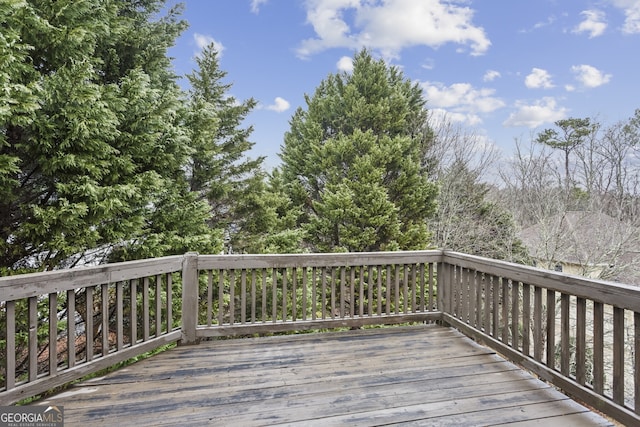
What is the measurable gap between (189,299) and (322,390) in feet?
5.02

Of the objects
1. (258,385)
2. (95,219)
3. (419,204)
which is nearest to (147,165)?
(95,219)

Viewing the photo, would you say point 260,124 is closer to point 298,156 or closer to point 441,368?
point 298,156

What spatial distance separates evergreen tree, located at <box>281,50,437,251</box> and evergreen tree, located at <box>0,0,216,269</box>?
547 centimetres

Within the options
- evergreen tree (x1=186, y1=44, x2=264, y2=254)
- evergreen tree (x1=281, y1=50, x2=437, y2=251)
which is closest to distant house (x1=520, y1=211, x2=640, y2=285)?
evergreen tree (x1=281, y1=50, x2=437, y2=251)

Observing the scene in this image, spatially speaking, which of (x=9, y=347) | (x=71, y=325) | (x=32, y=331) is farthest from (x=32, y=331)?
(x=71, y=325)

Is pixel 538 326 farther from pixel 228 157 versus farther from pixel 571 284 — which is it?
pixel 228 157

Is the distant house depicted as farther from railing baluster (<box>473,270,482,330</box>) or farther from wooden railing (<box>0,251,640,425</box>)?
railing baluster (<box>473,270,482,330</box>)

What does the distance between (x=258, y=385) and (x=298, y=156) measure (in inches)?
358

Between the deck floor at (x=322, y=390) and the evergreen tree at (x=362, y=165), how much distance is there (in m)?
6.12

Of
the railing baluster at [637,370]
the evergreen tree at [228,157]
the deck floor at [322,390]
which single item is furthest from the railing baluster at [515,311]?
the evergreen tree at [228,157]

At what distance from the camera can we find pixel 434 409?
2.02m

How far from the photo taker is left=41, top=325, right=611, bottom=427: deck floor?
193 cm

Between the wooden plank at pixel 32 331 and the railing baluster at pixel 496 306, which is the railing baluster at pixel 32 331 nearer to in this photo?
the wooden plank at pixel 32 331

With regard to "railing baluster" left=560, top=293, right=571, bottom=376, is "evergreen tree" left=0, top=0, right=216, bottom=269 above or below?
above
